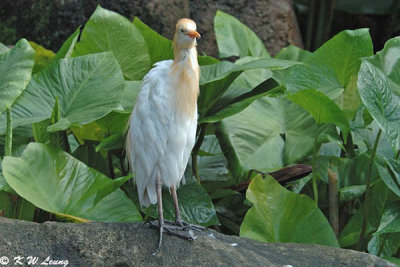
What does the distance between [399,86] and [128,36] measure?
1.23 meters

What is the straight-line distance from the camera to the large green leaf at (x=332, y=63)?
2707 millimetres

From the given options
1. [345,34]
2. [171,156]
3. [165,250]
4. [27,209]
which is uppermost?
[345,34]

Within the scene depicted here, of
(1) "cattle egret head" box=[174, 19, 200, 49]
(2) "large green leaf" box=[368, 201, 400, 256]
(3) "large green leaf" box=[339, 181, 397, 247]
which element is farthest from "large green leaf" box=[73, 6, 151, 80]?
(2) "large green leaf" box=[368, 201, 400, 256]

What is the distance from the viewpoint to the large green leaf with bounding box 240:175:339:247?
7.74 feet

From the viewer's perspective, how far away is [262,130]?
112 inches

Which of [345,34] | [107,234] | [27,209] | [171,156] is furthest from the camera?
[345,34]

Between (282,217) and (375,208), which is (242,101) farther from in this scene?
(375,208)

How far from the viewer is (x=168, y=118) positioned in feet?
6.49

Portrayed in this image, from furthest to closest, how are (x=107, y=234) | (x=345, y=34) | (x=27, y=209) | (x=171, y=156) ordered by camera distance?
(x=345, y=34)
(x=27, y=209)
(x=171, y=156)
(x=107, y=234)

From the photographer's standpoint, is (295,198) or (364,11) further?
(364,11)

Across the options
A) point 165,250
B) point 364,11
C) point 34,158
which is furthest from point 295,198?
point 364,11

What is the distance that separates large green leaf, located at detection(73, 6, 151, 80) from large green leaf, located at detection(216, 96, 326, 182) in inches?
19.7

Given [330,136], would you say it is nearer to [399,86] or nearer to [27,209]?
[399,86]

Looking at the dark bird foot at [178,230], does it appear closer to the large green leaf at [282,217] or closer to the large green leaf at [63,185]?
the large green leaf at [63,185]
